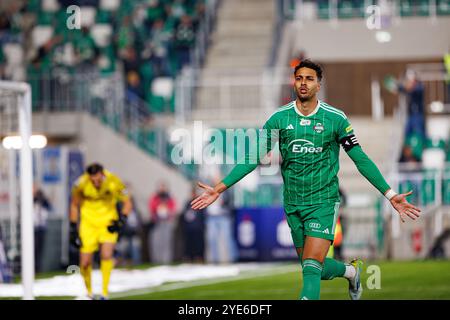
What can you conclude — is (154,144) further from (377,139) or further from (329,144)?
(329,144)

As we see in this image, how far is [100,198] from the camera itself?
17641 millimetres

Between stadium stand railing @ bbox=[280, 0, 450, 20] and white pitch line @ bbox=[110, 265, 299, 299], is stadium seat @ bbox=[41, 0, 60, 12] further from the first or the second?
white pitch line @ bbox=[110, 265, 299, 299]

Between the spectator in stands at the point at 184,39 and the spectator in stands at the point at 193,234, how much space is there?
7.53 metres

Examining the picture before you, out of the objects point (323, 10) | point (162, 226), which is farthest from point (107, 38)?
point (162, 226)

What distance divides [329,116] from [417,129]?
62.9 ft

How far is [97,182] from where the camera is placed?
17219 millimetres

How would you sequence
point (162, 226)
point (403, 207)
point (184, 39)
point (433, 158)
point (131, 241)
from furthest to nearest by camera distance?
point (184, 39) → point (433, 158) → point (162, 226) → point (131, 241) → point (403, 207)

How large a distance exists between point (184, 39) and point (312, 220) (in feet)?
79.7

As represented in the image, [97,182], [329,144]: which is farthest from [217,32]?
[329,144]

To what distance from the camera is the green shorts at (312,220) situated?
37.0 ft

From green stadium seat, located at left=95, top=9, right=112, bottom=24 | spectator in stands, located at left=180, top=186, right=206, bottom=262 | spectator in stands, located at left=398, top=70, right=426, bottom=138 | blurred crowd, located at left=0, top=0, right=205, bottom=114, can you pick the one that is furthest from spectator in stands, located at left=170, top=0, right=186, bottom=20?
spectator in stands, located at left=180, top=186, right=206, bottom=262

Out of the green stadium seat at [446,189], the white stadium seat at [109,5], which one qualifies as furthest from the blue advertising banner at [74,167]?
the white stadium seat at [109,5]

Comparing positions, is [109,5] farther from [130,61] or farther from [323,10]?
[323,10]
